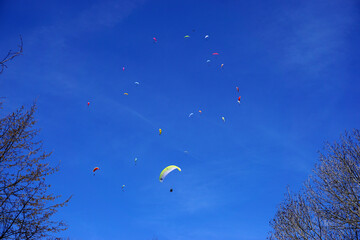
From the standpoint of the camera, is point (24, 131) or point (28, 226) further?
point (24, 131)

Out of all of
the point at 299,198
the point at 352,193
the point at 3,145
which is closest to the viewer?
the point at 3,145

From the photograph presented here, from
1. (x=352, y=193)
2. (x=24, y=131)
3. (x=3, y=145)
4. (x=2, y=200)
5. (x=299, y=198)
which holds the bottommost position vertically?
(x=2, y=200)

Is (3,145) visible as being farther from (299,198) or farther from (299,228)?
(299,198)

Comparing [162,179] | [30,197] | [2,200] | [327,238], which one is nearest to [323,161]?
[327,238]

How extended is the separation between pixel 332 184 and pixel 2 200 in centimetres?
1648

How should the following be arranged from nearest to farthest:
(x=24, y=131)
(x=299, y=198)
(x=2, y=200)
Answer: (x=2, y=200), (x=24, y=131), (x=299, y=198)

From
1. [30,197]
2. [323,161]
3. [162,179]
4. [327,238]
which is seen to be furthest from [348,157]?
[30,197]

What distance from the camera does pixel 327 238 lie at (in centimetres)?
1455

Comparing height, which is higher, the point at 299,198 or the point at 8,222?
the point at 299,198

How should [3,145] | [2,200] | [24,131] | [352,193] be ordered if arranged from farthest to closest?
[352,193] → [24,131] → [3,145] → [2,200]

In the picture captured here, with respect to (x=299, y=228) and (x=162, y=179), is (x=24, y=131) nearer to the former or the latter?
(x=162, y=179)

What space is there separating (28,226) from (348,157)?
650 inches

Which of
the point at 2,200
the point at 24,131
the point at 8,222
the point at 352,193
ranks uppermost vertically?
the point at 352,193

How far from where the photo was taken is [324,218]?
13.7m
